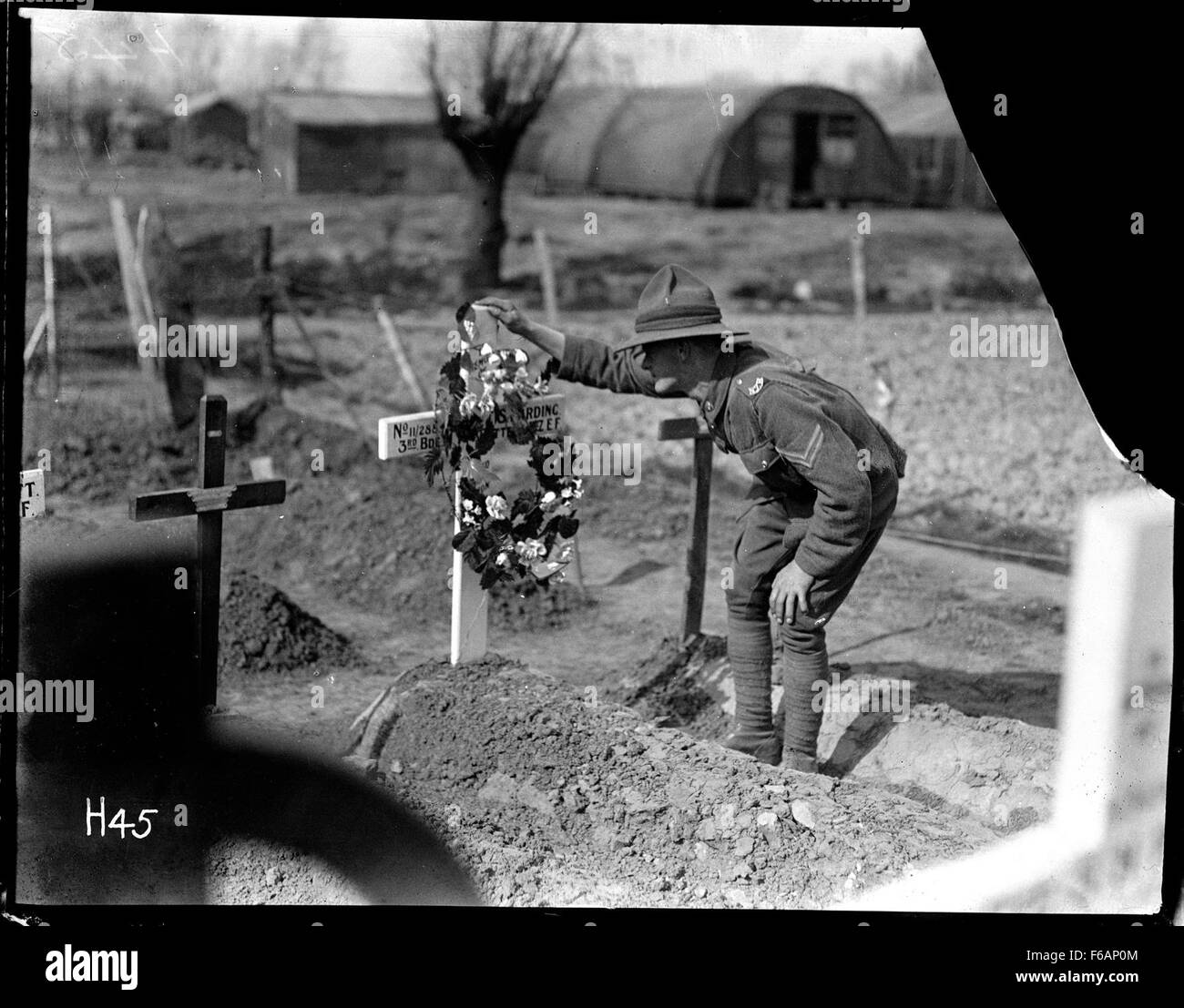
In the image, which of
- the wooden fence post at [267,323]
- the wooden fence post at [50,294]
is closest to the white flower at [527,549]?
the wooden fence post at [50,294]

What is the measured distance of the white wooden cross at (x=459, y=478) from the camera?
4457mm

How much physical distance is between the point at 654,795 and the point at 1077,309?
184 cm

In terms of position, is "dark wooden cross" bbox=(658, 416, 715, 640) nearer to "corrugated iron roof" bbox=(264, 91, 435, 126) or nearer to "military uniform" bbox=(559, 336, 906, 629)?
"military uniform" bbox=(559, 336, 906, 629)

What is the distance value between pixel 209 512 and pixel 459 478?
2.64 ft

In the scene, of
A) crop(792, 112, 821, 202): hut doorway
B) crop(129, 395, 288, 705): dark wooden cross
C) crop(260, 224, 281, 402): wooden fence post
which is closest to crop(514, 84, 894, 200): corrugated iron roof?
crop(792, 112, 821, 202): hut doorway

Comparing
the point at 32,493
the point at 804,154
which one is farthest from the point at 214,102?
the point at 804,154

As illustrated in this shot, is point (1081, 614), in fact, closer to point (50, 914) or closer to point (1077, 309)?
point (1077, 309)

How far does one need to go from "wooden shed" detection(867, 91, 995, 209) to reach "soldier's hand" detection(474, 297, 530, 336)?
846 centimetres

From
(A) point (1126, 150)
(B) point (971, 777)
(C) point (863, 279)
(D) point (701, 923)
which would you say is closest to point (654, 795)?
(D) point (701, 923)

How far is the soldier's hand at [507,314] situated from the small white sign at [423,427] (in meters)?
0.27

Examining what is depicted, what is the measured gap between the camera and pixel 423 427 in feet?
14.9

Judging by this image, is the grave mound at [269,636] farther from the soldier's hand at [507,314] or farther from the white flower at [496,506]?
the soldier's hand at [507,314]

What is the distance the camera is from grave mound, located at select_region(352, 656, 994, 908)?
3896 mm
